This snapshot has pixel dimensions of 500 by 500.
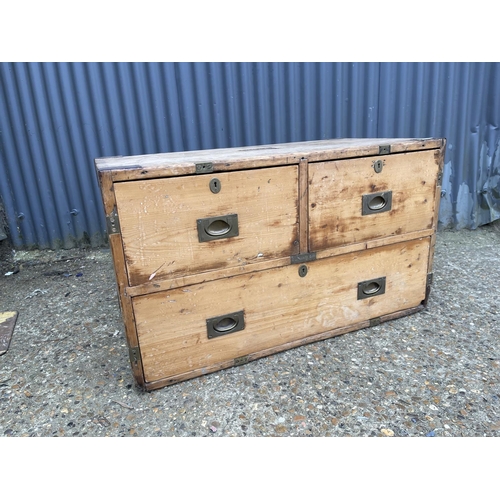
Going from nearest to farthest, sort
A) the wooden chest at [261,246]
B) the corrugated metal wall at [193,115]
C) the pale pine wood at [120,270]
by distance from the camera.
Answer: the pale pine wood at [120,270] < the wooden chest at [261,246] < the corrugated metal wall at [193,115]

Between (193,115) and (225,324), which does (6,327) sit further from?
(193,115)

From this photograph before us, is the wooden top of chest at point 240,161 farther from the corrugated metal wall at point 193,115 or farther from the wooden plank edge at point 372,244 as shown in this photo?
the corrugated metal wall at point 193,115

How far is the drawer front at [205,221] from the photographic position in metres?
1.54

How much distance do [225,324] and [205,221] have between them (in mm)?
497

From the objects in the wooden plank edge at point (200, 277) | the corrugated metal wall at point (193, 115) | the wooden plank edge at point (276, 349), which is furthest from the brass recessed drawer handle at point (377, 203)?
the corrugated metal wall at point (193, 115)

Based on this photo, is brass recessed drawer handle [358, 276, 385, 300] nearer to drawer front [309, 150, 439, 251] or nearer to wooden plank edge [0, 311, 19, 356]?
drawer front [309, 150, 439, 251]

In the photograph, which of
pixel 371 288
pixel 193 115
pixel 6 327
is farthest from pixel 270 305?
pixel 193 115

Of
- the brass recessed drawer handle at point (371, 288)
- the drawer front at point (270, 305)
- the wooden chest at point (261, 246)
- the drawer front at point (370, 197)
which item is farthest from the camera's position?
the brass recessed drawer handle at point (371, 288)

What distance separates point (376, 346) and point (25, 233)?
290 cm

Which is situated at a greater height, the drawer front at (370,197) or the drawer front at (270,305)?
the drawer front at (370,197)

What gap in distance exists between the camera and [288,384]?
1732 millimetres

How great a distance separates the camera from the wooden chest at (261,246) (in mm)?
1576

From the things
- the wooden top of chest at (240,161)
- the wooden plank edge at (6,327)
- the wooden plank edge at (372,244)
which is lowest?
the wooden plank edge at (6,327)

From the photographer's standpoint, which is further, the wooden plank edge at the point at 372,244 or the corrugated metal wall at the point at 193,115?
the corrugated metal wall at the point at 193,115
